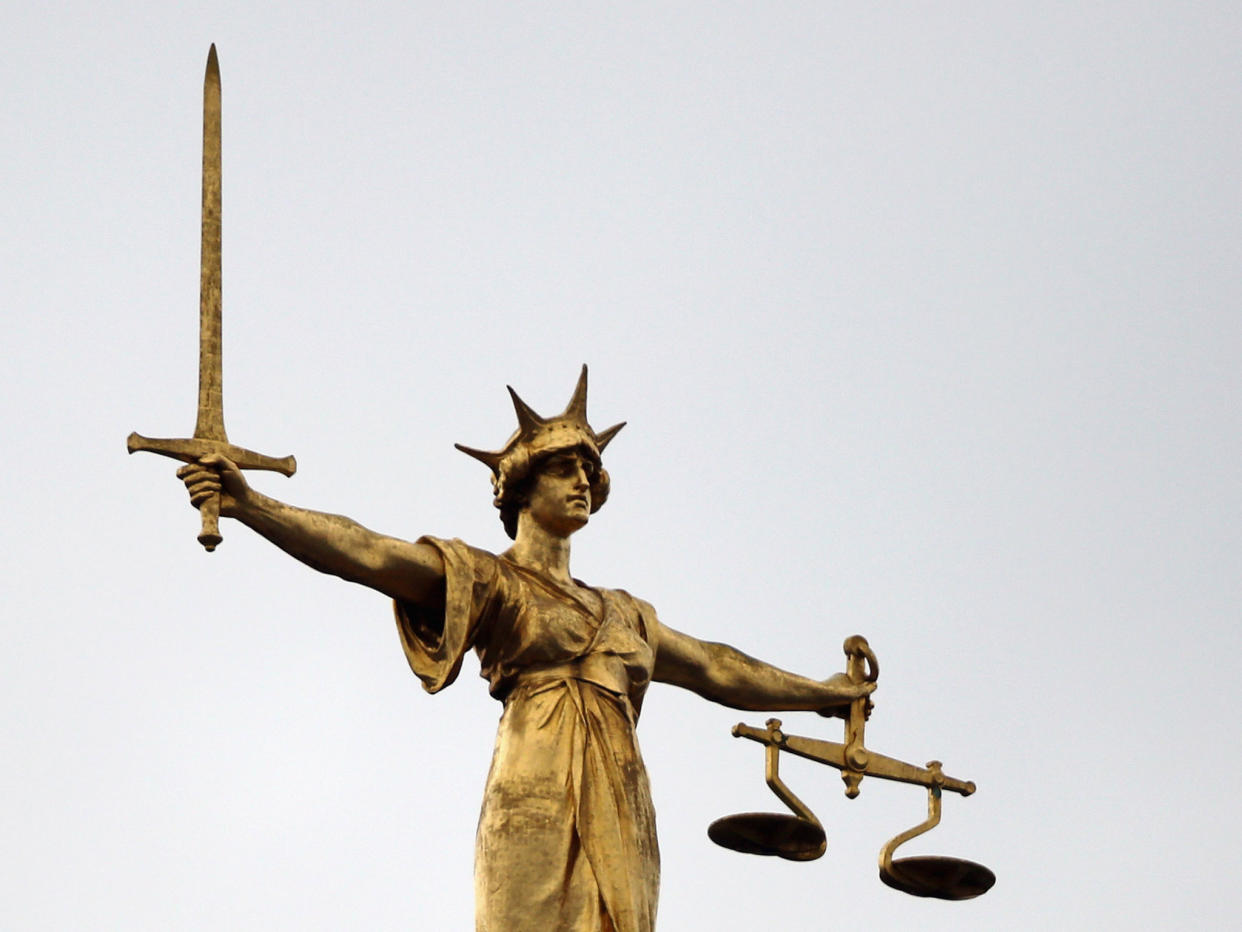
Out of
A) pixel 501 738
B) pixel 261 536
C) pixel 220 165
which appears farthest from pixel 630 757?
pixel 220 165

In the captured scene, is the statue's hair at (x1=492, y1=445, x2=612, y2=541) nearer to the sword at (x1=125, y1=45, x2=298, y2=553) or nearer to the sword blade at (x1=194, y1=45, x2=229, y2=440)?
the sword at (x1=125, y1=45, x2=298, y2=553)

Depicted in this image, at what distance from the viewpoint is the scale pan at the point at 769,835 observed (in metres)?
17.8

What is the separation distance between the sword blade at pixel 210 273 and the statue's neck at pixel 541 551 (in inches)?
79.6

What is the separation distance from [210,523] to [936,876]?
4.55 metres

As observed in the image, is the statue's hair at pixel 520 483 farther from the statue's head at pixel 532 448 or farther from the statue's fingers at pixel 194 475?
the statue's fingers at pixel 194 475

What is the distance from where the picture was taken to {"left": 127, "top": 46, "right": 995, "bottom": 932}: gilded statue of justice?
53.5 ft

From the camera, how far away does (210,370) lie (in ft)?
52.5

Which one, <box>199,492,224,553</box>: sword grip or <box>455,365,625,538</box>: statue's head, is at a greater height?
<box>455,365,625,538</box>: statue's head

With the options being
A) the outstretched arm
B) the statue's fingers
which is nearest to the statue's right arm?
the statue's fingers

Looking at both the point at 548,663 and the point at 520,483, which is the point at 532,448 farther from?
the point at 548,663

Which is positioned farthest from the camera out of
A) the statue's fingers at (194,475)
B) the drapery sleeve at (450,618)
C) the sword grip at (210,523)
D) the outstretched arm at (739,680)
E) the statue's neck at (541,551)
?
the outstretched arm at (739,680)

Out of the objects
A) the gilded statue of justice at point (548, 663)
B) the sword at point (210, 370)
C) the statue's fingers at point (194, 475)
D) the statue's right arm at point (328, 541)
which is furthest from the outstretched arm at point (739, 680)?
the statue's fingers at point (194, 475)

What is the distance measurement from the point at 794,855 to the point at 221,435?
388 cm

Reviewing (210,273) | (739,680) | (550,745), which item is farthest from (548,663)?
(210,273)
